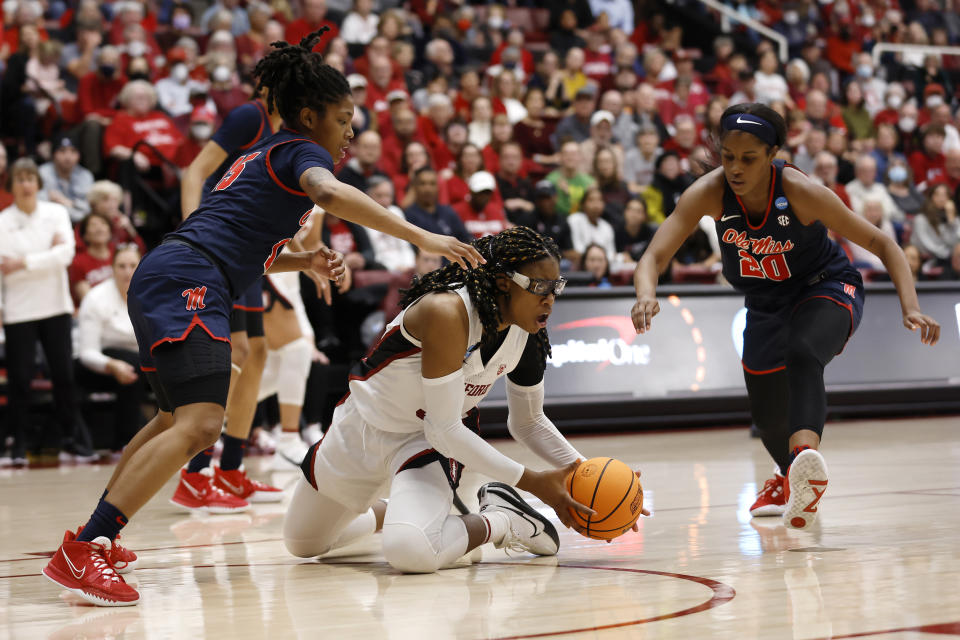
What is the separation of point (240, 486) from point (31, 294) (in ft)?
10.4

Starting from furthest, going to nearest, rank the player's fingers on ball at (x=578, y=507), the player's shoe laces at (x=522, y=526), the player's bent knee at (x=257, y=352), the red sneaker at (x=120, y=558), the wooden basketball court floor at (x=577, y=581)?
the player's bent knee at (x=257, y=352) < the player's shoe laces at (x=522, y=526) < the player's fingers on ball at (x=578, y=507) < the red sneaker at (x=120, y=558) < the wooden basketball court floor at (x=577, y=581)

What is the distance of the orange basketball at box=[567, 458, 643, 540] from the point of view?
394 centimetres

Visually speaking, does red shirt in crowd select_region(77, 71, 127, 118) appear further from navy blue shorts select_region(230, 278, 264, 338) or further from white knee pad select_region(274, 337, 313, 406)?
navy blue shorts select_region(230, 278, 264, 338)

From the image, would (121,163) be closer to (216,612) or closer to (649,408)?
(649,408)

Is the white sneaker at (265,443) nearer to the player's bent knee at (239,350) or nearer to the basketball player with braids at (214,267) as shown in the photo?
the player's bent knee at (239,350)

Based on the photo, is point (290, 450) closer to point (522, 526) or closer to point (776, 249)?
point (522, 526)

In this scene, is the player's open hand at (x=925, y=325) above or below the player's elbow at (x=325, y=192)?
below

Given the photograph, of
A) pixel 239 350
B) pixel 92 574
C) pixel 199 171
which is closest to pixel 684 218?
pixel 199 171

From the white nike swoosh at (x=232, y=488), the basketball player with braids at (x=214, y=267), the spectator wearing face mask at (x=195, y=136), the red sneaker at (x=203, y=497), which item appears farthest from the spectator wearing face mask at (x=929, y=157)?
the basketball player with braids at (x=214, y=267)

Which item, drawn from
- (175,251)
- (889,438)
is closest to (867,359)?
(889,438)

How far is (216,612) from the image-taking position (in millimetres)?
3436

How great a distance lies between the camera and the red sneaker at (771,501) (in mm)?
5117

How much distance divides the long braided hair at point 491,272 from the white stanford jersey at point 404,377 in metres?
0.10

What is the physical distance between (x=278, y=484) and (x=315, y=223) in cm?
180
